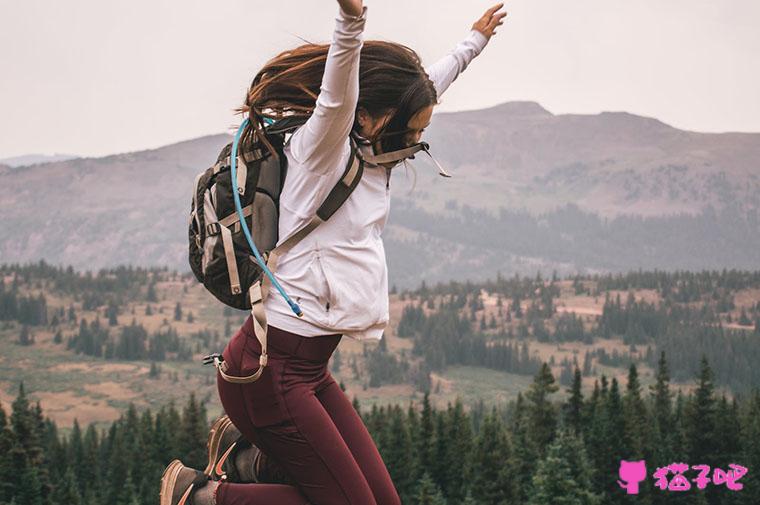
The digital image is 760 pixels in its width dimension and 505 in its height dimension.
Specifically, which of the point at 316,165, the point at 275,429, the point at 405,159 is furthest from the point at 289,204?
the point at 275,429

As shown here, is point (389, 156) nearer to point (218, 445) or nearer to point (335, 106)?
point (335, 106)

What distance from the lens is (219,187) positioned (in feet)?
18.6

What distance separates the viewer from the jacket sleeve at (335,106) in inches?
201

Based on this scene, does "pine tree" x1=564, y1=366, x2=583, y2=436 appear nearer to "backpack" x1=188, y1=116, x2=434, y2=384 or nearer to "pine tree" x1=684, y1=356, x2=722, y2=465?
"pine tree" x1=684, y1=356, x2=722, y2=465

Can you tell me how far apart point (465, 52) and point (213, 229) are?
2.65 meters

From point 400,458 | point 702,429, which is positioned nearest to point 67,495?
point 400,458

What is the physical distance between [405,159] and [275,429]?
1.73m

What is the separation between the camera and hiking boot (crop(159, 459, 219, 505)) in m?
6.27

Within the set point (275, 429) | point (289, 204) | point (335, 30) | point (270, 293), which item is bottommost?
point (275, 429)

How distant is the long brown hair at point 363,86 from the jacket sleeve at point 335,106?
0.32 m

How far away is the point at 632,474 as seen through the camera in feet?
316

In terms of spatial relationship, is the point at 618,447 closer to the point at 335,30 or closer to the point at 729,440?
the point at 729,440

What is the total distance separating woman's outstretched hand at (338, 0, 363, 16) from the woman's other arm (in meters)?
1.96

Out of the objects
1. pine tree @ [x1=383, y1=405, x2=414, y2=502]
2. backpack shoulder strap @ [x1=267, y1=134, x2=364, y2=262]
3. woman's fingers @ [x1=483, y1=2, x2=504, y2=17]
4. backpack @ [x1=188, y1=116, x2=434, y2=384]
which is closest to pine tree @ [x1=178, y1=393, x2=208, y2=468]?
pine tree @ [x1=383, y1=405, x2=414, y2=502]
